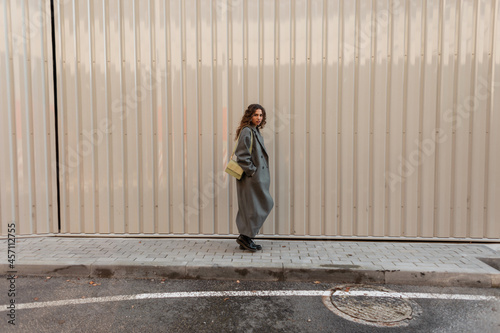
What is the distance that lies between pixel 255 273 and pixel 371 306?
1.27m

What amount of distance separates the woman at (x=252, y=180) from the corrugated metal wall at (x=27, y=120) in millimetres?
2941

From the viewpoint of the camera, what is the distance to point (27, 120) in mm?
5137

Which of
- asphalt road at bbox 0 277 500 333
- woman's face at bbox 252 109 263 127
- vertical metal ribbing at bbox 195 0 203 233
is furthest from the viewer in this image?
vertical metal ribbing at bbox 195 0 203 233

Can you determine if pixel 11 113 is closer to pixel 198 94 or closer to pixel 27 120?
pixel 27 120

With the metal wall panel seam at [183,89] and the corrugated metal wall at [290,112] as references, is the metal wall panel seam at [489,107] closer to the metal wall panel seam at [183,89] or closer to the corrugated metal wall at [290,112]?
the corrugated metal wall at [290,112]

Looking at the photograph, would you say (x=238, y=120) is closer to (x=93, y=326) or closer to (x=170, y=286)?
(x=170, y=286)

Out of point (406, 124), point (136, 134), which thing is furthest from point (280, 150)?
point (136, 134)

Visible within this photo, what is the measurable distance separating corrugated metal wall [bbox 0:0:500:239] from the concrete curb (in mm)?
1251

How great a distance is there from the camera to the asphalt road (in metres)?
2.89

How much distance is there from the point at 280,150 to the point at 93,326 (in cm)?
320

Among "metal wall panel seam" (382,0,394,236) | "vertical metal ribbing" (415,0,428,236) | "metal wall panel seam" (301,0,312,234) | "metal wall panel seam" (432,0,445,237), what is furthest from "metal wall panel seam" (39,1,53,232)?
"metal wall panel seam" (432,0,445,237)

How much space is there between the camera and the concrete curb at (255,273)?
3750mm

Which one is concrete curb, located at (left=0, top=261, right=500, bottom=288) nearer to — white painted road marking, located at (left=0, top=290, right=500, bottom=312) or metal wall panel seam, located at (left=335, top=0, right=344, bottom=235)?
white painted road marking, located at (left=0, top=290, right=500, bottom=312)

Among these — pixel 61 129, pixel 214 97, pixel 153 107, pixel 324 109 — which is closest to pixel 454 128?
pixel 324 109
